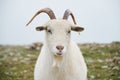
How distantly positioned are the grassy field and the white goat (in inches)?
178

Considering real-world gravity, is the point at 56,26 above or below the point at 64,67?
above

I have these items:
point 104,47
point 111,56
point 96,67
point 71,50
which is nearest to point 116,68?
point 96,67

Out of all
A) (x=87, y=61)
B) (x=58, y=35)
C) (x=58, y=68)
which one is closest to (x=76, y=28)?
(x=58, y=35)

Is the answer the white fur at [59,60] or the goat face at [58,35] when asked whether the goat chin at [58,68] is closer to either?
the white fur at [59,60]

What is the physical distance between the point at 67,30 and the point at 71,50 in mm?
1017

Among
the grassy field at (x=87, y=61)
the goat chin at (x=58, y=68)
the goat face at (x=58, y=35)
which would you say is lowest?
the grassy field at (x=87, y=61)

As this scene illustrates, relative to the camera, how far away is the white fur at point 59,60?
11234 millimetres

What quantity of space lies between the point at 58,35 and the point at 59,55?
1.47 feet

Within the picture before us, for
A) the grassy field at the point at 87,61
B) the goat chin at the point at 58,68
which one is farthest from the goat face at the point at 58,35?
the grassy field at the point at 87,61

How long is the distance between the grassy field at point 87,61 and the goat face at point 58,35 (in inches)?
216

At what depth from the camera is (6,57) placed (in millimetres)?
22109

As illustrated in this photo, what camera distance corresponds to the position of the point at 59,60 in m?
11.5

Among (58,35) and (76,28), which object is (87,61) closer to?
(76,28)

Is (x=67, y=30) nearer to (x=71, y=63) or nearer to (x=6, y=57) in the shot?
(x=71, y=63)
